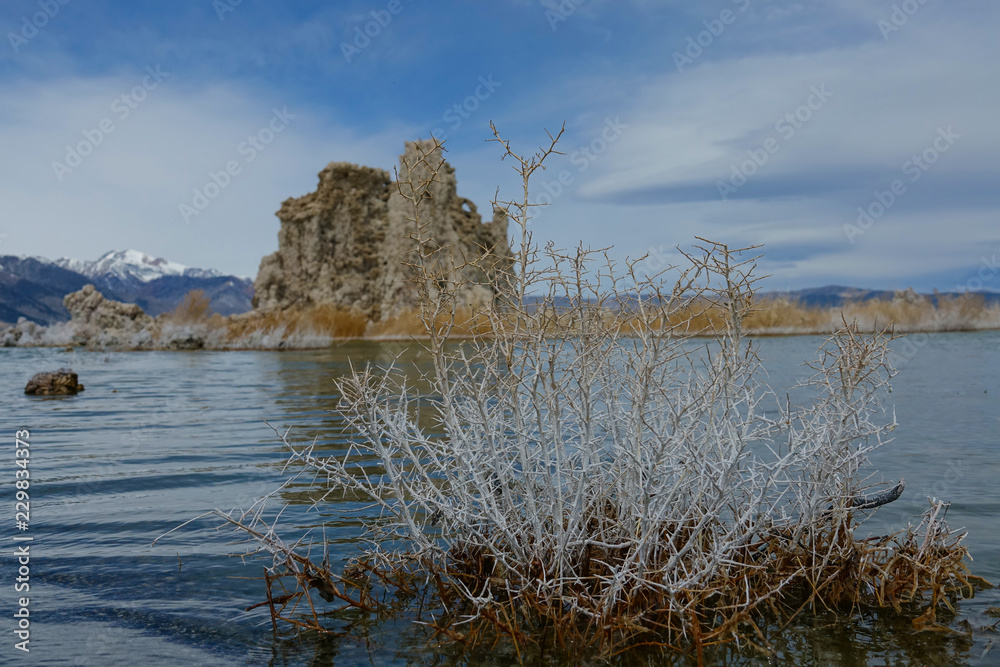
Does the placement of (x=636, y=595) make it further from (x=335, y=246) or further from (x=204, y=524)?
(x=335, y=246)

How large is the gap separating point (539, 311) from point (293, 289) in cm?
4581

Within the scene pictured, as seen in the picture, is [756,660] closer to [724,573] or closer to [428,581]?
[724,573]

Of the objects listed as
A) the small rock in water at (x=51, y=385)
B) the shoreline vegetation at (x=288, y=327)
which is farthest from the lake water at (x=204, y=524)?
the shoreline vegetation at (x=288, y=327)

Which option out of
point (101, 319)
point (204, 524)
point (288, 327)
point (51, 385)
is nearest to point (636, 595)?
point (204, 524)

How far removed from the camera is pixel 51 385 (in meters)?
12.1

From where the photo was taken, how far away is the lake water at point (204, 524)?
2.80 metres

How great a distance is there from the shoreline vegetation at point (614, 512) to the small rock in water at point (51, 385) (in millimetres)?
11227

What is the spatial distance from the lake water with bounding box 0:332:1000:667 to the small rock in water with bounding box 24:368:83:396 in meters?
0.41

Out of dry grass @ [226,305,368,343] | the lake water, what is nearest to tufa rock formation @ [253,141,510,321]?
dry grass @ [226,305,368,343]

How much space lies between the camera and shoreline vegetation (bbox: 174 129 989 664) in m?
2.69

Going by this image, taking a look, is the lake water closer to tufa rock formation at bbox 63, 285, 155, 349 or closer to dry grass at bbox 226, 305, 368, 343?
dry grass at bbox 226, 305, 368, 343

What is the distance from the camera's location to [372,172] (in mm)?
47156

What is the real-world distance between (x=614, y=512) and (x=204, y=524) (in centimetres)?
300

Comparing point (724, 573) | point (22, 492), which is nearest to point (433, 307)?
point (724, 573)
